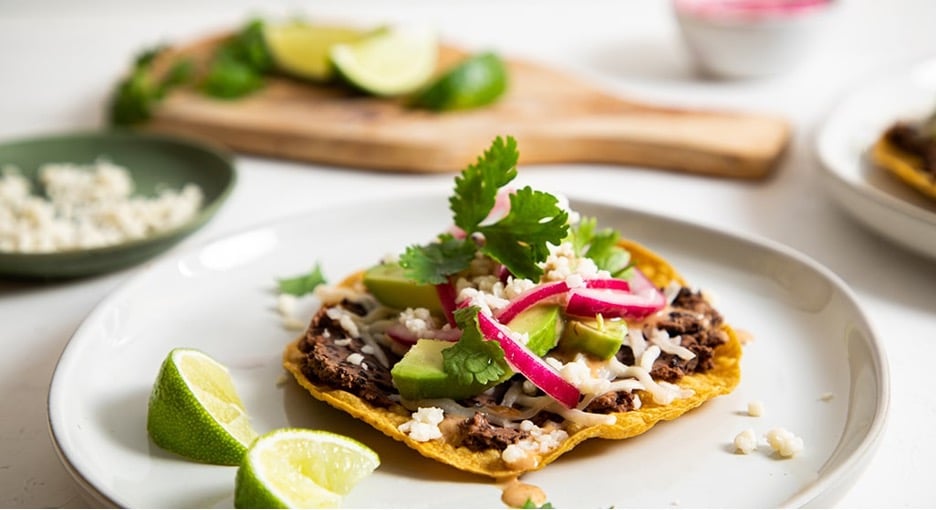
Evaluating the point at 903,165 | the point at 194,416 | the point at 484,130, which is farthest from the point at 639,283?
the point at 484,130

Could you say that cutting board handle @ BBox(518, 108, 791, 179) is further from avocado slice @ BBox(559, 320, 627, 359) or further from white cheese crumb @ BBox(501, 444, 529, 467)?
white cheese crumb @ BBox(501, 444, 529, 467)

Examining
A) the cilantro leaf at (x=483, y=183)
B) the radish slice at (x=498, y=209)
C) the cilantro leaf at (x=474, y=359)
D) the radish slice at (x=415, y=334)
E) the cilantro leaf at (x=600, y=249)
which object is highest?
the cilantro leaf at (x=483, y=183)

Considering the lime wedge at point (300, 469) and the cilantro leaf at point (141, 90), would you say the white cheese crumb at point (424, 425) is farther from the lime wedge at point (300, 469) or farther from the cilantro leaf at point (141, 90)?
the cilantro leaf at point (141, 90)

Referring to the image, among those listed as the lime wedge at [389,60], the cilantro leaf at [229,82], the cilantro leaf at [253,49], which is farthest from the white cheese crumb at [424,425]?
the cilantro leaf at [253,49]

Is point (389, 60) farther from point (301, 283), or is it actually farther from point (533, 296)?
point (533, 296)

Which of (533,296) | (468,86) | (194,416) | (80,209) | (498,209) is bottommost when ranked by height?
(80,209)

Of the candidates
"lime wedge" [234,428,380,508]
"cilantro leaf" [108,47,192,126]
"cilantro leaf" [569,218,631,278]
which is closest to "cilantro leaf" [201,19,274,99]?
"cilantro leaf" [108,47,192,126]

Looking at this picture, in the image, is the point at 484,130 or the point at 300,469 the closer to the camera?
the point at 300,469

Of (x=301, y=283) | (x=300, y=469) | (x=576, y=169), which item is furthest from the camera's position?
(x=576, y=169)
